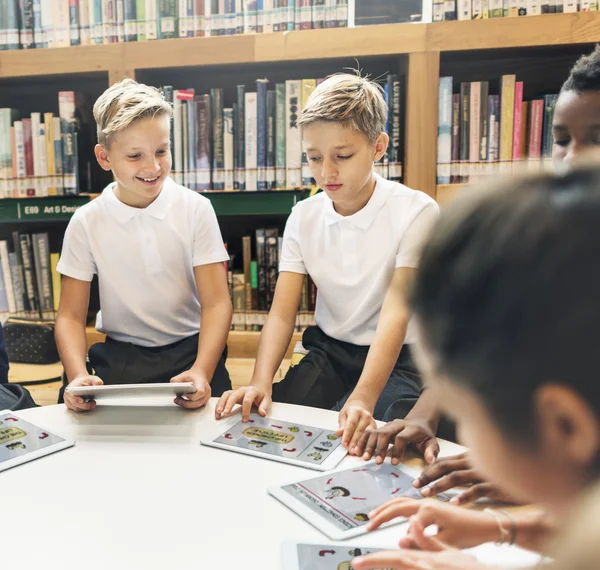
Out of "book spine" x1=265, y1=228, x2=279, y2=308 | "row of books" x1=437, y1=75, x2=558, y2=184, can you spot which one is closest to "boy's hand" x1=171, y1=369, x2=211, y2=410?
"book spine" x1=265, y1=228, x2=279, y2=308

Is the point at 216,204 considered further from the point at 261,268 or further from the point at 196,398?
the point at 196,398

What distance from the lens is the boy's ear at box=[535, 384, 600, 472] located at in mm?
288

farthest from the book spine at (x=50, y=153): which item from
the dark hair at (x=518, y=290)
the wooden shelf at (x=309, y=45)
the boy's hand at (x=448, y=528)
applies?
the dark hair at (x=518, y=290)

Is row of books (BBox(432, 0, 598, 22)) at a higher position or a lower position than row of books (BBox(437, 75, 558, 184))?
higher

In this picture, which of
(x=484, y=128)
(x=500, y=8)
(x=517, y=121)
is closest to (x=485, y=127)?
(x=484, y=128)

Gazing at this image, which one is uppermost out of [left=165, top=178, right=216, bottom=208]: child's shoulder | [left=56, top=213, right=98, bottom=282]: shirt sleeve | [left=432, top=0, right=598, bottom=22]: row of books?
[left=432, top=0, right=598, bottom=22]: row of books

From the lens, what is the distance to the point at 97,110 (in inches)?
58.7

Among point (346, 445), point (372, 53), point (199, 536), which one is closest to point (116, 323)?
point (346, 445)

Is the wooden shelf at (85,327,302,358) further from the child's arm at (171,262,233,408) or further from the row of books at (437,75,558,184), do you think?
the row of books at (437,75,558,184)

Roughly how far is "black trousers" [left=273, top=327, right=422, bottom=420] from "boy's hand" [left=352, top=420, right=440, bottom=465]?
1.53 feet

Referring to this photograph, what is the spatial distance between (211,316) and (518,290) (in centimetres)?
124

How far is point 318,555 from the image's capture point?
1.97 ft

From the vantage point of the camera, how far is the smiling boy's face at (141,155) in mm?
1436

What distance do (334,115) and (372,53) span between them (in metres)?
0.65
